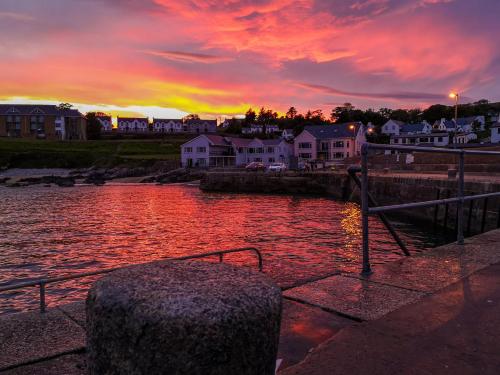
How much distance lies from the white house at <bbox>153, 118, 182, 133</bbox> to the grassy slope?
1922 inches

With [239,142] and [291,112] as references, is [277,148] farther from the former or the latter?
[291,112]

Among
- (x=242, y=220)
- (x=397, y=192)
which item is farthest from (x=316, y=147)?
(x=242, y=220)

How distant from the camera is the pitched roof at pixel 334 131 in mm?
89688

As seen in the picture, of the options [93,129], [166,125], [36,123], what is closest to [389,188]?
[36,123]

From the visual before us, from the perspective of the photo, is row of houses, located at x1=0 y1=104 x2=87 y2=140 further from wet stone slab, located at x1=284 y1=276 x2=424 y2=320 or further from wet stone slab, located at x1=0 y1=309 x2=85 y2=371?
wet stone slab, located at x1=284 y1=276 x2=424 y2=320

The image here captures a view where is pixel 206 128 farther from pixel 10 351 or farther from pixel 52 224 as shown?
pixel 10 351

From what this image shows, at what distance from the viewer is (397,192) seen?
A: 3341 centimetres

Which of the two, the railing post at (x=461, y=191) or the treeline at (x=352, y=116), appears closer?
the railing post at (x=461, y=191)

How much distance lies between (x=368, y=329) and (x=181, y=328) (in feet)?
7.09

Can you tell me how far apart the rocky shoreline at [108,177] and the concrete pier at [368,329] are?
68524 mm

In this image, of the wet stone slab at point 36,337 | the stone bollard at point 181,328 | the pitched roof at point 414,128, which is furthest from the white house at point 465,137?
the stone bollard at point 181,328

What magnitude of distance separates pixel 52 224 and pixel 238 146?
71.2 metres

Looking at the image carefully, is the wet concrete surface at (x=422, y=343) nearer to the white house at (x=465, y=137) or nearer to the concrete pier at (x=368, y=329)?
the concrete pier at (x=368, y=329)

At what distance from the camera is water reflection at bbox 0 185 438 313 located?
14781 mm
